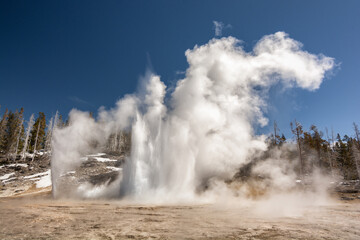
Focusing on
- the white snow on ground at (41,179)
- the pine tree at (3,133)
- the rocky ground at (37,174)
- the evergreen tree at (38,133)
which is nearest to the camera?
the rocky ground at (37,174)

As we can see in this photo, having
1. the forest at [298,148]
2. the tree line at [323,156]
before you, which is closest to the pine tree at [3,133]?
the forest at [298,148]

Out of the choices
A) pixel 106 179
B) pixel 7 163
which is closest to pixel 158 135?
pixel 106 179

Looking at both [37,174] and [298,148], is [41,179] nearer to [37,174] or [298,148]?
[37,174]

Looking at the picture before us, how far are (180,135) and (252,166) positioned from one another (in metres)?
10.3

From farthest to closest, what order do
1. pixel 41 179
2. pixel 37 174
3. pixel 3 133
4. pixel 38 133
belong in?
pixel 38 133 → pixel 3 133 → pixel 37 174 → pixel 41 179

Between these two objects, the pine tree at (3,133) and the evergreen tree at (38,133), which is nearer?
the pine tree at (3,133)

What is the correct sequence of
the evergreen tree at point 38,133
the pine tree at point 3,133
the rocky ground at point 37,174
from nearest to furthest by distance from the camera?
the rocky ground at point 37,174
the pine tree at point 3,133
the evergreen tree at point 38,133

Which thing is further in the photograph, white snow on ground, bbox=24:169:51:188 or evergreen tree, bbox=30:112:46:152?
evergreen tree, bbox=30:112:46:152

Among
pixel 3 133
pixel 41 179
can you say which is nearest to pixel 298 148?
pixel 41 179

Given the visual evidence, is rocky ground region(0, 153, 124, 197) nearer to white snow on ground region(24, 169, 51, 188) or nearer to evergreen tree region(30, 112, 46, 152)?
white snow on ground region(24, 169, 51, 188)

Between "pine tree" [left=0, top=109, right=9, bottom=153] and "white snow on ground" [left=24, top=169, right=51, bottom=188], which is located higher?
"pine tree" [left=0, top=109, right=9, bottom=153]

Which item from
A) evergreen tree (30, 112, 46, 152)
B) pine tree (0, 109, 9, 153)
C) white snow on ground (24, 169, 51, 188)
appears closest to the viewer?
white snow on ground (24, 169, 51, 188)

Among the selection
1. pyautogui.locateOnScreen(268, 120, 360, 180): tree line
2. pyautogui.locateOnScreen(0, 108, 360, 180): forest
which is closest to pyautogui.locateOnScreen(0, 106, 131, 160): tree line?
pyautogui.locateOnScreen(0, 108, 360, 180): forest

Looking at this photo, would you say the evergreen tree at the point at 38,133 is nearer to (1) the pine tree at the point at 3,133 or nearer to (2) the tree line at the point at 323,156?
(1) the pine tree at the point at 3,133
